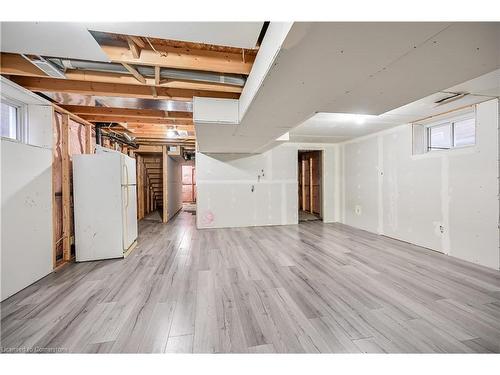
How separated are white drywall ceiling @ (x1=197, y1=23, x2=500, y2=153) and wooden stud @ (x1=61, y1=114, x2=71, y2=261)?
2699 mm

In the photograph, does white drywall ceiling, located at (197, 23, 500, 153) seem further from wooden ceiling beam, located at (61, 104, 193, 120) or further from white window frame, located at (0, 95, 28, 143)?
white window frame, located at (0, 95, 28, 143)

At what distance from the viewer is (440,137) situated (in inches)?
130

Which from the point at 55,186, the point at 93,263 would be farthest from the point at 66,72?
the point at 93,263

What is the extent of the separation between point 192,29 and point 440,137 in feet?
13.3

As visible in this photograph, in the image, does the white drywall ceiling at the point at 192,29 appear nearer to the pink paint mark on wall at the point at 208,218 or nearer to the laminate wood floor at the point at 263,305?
the laminate wood floor at the point at 263,305

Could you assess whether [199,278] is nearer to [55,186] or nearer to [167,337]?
[167,337]

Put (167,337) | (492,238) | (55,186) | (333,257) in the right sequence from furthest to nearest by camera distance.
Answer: (333,257) < (55,186) < (492,238) < (167,337)

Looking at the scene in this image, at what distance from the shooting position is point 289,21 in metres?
0.91

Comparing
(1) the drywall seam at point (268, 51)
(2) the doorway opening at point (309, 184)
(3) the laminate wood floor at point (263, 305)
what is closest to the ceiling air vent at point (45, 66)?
(1) the drywall seam at point (268, 51)

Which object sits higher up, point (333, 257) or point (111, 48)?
point (111, 48)

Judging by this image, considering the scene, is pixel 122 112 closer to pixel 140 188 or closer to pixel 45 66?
pixel 45 66

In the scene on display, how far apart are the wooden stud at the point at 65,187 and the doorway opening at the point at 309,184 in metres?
5.52

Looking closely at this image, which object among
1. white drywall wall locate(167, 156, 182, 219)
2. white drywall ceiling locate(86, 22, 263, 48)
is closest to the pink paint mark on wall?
white drywall wall locate(167, 156, 182, 219)

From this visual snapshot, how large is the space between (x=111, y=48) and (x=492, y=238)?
4.49 metres
